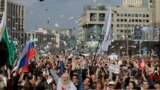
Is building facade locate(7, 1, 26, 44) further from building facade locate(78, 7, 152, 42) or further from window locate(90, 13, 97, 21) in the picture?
window locate(90, 13, 97, 21)

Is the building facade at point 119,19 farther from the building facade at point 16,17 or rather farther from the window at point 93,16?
the building facade at point 16,17

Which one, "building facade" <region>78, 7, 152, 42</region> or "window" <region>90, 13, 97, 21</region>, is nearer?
"building facade" <region>78, 7, 152, 42</region>

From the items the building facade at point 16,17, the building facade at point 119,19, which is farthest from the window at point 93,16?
the building facade at point 16,17

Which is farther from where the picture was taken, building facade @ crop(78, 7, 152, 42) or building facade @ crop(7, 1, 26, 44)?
building facade @ crop(78, 7, 152, 42)

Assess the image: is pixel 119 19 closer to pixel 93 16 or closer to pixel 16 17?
pixel 93 16

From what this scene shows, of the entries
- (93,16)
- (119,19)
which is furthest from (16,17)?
(119,19)

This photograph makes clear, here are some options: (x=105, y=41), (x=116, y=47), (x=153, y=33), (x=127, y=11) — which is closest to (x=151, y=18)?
(x=127, y=11)

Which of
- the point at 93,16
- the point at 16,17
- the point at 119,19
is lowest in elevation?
Answer: the point at 119,19

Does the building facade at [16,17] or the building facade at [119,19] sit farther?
the building facade at [119,19]

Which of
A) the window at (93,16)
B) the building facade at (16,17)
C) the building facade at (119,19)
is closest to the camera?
the building facade at (16,17)

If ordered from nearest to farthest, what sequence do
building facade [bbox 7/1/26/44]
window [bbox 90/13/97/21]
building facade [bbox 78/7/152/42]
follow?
building facade [bbox 7/1/26/44] → building facade [bbox 78/7/152/42] → window [bbox 90/13/97/21]

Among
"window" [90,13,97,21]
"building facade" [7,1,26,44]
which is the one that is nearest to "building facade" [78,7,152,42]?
"window" [90,13,97,21]

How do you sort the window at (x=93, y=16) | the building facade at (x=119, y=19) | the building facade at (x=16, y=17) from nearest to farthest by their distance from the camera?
the building facade at (x=16, y=17)
the building facade at (x=119, y=19)
the window at (x=93, y=16)

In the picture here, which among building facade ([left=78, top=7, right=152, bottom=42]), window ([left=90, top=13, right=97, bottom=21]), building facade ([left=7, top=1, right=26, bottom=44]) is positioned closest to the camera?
building facade ([left=7, top=1, right=26, bottom=44])
